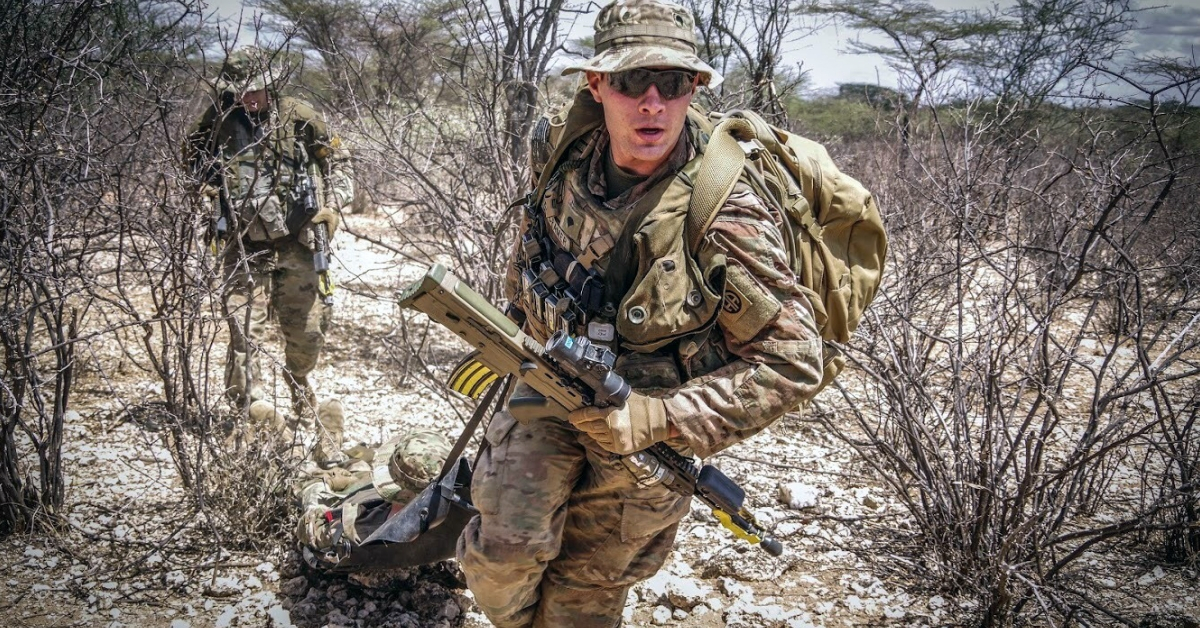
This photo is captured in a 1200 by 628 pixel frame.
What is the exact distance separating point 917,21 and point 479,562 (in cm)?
1491

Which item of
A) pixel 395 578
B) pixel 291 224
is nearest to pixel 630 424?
pixel 395 578

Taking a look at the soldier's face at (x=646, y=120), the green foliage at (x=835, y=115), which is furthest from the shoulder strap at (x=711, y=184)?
the green foliage at (x=835, y=115)

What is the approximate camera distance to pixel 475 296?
2031 mm

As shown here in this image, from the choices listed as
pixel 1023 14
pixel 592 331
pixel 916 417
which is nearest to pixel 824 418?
pixel 916 417

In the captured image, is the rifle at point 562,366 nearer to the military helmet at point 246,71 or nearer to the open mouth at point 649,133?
the open mouth at point 649,133

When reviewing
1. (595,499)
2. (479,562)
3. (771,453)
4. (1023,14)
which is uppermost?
(1023,14)

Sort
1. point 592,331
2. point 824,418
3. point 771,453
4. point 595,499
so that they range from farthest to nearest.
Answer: point 771,453, point 824,418, point 595,499, point 592,331

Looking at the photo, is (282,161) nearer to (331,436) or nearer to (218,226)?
(218,226)

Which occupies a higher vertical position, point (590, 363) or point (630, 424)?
point (590, 363)

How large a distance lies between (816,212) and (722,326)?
1.46 feet

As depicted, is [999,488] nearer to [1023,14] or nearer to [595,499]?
[595,499]

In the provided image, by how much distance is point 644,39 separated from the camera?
2199 mm

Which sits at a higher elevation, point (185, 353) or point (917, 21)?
point (917, 21)

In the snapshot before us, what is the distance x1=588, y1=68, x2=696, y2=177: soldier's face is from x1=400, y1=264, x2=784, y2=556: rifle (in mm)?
546
